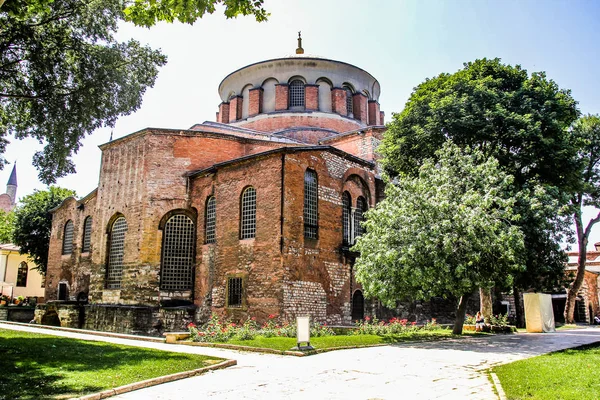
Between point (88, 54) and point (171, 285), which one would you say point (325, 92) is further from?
point (88, 54)

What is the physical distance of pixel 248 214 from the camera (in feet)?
63.3

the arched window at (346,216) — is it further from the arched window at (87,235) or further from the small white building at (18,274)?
the small white building at (18,274)

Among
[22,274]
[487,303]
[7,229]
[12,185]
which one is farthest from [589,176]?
[12,185]

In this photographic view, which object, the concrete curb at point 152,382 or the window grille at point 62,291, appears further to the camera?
the window grille at point 62,291

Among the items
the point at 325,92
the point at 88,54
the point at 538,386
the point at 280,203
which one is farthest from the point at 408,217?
the point at 325,92

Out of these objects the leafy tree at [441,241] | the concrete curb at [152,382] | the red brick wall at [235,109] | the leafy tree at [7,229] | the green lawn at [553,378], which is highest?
the red brick wall at [235,109]

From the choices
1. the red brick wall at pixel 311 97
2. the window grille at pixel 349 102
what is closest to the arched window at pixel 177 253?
the red brick wall at pixel 311 97

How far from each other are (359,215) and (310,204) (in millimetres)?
3579

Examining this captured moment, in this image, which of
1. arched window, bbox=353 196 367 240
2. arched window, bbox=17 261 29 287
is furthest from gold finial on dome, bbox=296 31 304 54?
arched window, bbox=17 261 29 287

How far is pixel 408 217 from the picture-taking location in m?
15.6

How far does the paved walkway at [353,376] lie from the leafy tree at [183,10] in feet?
17.8

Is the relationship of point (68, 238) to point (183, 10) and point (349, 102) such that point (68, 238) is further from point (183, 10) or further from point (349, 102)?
point (183, 10)

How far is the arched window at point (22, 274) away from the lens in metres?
43.0

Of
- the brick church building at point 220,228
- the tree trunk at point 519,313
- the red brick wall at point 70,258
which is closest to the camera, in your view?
the brick church building at point 220,228
